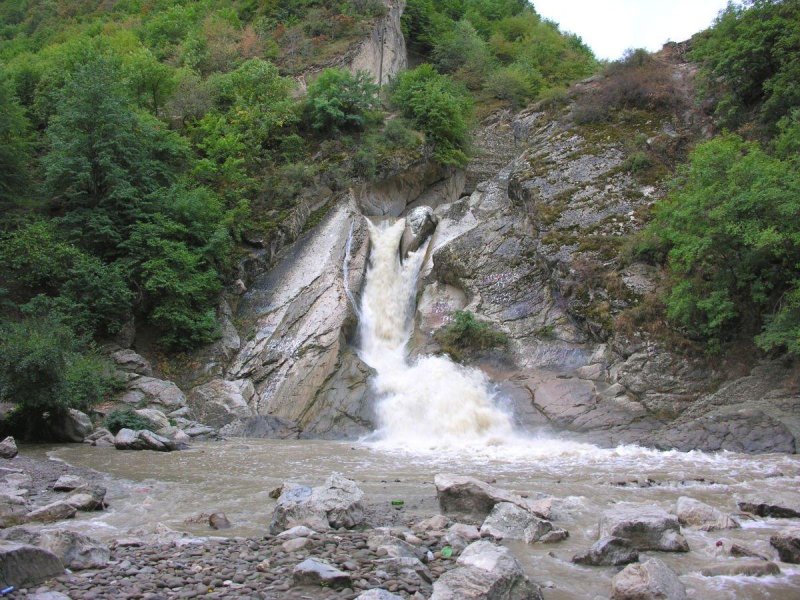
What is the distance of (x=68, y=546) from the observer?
5793 millimetres

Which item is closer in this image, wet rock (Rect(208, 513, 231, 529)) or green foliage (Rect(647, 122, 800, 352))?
wet rock (Rect(208, 513, 231, 529))

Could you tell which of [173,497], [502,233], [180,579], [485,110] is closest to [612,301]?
[502,233]

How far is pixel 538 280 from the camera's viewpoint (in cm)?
2144

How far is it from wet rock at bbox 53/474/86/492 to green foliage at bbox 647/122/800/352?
14.6m

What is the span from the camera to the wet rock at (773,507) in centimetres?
795

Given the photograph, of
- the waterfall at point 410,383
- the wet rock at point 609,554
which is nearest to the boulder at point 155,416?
the waterfall at point 410,383

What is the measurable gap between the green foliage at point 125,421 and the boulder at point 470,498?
10.9 meters

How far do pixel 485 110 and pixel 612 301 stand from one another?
24.0m

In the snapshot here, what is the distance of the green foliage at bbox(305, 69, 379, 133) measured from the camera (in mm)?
28375

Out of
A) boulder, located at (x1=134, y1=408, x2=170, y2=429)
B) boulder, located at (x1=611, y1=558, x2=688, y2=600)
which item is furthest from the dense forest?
boulder, located at (x1=611, y1=558, x2=688, y2=600)

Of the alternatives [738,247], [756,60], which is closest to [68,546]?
[738,247]

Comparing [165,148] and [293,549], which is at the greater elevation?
[165,148]

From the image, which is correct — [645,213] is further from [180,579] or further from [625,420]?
[180,579]

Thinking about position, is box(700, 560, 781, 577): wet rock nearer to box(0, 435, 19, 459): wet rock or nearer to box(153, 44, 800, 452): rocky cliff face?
box(153, 44, 800, 452): rocky cliff face
